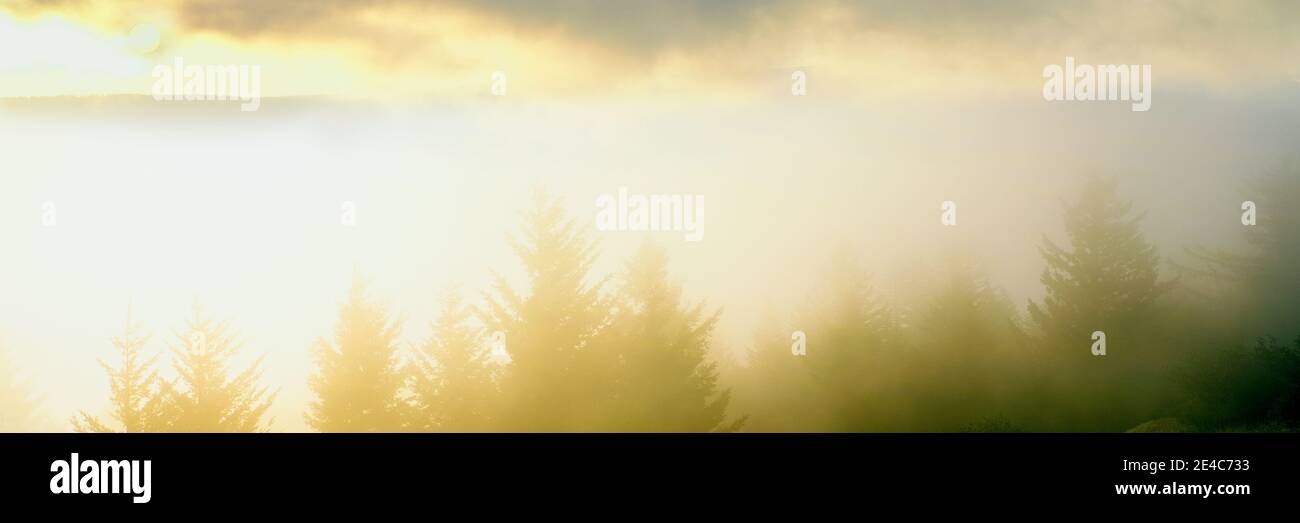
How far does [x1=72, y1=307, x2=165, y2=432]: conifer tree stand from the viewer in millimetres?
40219

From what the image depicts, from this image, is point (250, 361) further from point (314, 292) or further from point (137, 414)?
point (314, 292)

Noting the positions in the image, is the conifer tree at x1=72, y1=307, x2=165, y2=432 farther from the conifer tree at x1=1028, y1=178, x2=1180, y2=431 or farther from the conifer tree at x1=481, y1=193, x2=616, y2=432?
the conifer tree at x1=1028, y1=178, x2=1180, y2=431

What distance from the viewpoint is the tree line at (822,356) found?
38.9 meters

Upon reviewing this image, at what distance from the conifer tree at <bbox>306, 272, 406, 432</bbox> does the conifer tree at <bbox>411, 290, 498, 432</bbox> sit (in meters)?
1.01

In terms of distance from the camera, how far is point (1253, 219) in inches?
2319

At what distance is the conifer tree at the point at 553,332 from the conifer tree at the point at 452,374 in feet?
4.95
